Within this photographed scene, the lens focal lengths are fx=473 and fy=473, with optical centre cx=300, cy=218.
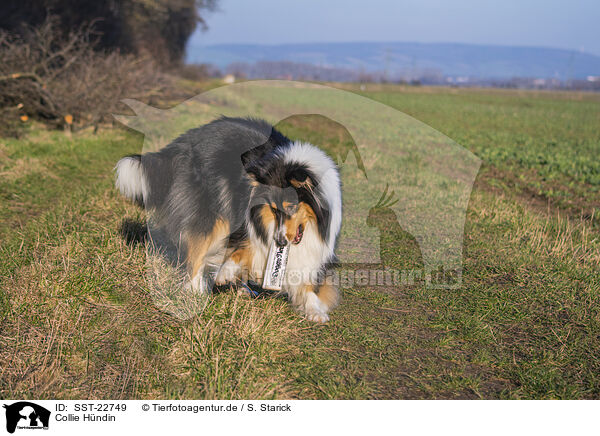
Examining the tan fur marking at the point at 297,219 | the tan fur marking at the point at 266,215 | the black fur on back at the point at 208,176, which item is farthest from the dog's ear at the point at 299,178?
the black fur on back at the point at 208,176

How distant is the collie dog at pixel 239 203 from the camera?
3626 millimetres

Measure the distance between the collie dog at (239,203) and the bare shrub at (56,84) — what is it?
9847 millimetres

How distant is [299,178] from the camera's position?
3414 millimetres

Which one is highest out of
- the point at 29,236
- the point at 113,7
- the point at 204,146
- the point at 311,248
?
the point at 113,7

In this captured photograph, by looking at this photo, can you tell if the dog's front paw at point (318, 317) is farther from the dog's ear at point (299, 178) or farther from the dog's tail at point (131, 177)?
the dog's tail at point (131, 177)

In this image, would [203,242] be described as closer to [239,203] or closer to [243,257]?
[243,257]

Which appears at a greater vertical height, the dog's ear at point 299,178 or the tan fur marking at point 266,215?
the dog's ear at point 299,178

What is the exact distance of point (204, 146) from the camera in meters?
4.39
